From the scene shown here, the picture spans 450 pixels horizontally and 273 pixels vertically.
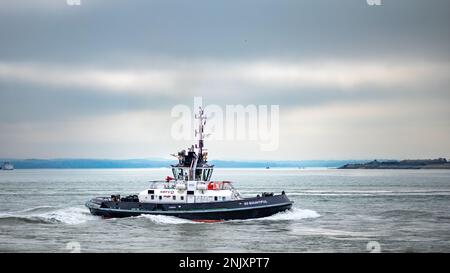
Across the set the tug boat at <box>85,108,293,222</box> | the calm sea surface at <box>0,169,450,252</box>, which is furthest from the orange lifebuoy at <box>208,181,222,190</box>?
the calm sea surface at <box>0,169,450,252</box>

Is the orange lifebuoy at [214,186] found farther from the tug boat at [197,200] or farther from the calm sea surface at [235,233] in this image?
the calm sea surface at [235,233]

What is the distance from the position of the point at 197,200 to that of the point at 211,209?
139 centimetres

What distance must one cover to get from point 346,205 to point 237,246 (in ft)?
119

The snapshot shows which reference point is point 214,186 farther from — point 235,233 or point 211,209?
point 235,233

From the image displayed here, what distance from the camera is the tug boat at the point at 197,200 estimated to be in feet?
178

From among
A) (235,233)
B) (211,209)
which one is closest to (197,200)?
(211,209)

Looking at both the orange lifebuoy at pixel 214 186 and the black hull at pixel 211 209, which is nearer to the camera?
the black hull at pixel 211 209

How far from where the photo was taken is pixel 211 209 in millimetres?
54281

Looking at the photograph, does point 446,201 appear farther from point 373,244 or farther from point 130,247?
point 130,247

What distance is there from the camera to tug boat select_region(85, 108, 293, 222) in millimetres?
54312

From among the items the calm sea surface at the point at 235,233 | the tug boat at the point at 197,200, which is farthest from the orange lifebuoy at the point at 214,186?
the calm sea surface at the point at 235,233
